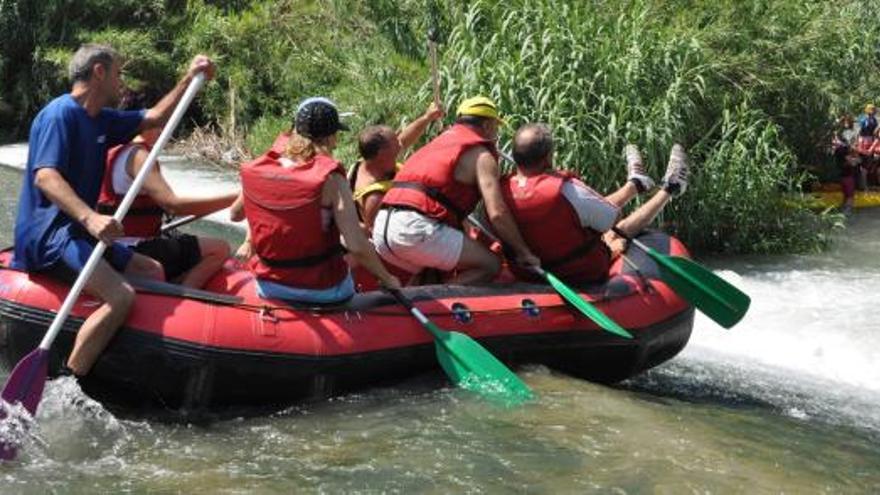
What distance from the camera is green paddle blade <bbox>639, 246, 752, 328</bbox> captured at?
18.7 ft

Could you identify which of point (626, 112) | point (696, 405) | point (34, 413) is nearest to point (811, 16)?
A: point (626, 112)

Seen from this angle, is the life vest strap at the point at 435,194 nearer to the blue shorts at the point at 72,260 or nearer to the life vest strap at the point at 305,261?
the life vest strap at the point at 305,261

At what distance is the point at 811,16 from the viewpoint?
9641 mm

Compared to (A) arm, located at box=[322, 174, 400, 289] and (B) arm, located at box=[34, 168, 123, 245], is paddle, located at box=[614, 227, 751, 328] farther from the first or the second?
(B) arm, located at box=[34, 168, 123, 245]

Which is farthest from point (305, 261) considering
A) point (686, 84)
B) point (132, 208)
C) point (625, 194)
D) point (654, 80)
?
point (686, 84)

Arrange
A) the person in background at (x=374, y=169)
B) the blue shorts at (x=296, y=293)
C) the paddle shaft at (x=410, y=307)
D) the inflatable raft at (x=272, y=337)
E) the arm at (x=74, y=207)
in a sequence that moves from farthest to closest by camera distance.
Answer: the person in background at (x=374, y=169), the paddle shaft at (x=410, y=307), the blue shorts at (x=296, y=293), the inflatable raft at (x=272, y=337), the arm at (x=74, y=207)

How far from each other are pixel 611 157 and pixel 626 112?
1.15ft

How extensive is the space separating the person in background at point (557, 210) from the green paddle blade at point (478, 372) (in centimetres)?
80

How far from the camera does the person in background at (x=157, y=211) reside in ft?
15.3

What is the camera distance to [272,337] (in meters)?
4.61

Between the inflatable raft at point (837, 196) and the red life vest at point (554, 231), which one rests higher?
the red life vest at point (554, 231)

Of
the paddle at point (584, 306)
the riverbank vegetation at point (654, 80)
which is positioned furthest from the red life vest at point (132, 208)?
the riverbank vegetation at point (654, 80)

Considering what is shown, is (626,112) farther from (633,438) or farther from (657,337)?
(633,438)

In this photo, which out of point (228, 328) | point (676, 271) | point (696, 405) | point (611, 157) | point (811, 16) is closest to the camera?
point (228, 328)
